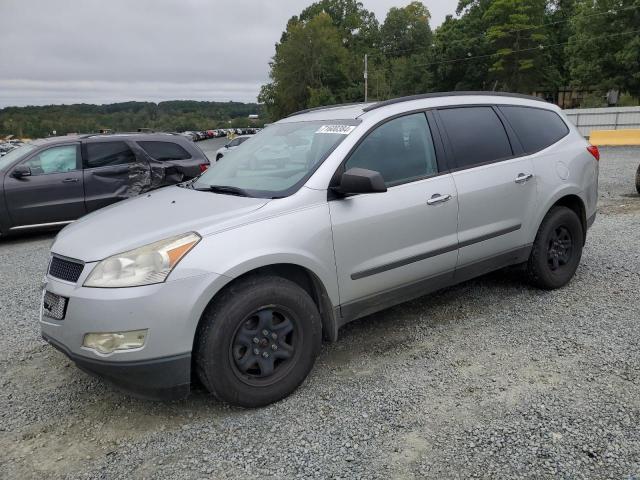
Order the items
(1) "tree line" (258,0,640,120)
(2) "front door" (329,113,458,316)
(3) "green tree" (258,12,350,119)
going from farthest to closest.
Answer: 1. (3) "green tree" (258,12,350,119)
2. (1) "tree line" (258,0,640,120)
3. (2) "front door" (329,113,458,316)

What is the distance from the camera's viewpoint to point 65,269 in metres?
2.95

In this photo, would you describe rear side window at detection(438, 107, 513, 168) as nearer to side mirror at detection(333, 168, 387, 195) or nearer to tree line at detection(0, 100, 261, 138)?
side mirror at detection(333, 168, 387, 195)

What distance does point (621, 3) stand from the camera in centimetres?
4031

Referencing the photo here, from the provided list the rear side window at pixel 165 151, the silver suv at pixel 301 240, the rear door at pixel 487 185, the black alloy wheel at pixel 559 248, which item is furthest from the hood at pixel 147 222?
the rear side window at pixel 165 151

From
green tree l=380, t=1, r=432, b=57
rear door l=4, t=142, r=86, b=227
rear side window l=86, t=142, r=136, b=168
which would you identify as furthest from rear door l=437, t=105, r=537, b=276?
green tree l=380, t=1, r=432, b=57

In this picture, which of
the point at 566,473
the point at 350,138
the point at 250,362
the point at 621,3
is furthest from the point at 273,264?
the point at 621,3

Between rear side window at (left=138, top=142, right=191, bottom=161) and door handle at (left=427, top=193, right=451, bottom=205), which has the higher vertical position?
Answer: rear side window at (left=138, top=142, right=191, bottom=161)

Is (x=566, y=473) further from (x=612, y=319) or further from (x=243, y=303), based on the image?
(x=612, y=319)

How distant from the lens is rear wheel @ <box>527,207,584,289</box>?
4.56m

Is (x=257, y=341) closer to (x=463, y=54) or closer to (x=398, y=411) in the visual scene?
(x=398, y=411)

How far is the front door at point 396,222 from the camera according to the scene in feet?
11.0

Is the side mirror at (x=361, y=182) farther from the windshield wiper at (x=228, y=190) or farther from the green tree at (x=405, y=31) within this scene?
the green tree at (x=405, y=31)

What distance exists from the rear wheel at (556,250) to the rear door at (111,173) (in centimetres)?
649

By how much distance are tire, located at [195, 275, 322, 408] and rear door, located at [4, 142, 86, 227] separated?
6.48m
